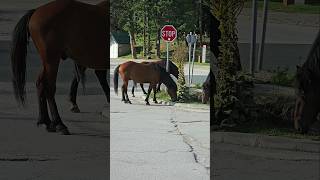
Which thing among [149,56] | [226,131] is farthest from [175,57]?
[226,131]

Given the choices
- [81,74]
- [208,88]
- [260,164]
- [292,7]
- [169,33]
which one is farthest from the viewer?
[260,164]

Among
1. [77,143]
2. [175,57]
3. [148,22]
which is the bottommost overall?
[77,143]

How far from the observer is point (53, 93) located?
9.12ft

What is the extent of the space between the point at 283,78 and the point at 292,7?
40 cm

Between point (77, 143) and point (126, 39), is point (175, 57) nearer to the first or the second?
point (126, 39)

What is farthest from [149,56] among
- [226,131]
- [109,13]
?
[226,131]

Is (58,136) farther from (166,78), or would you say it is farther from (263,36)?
(263,36)

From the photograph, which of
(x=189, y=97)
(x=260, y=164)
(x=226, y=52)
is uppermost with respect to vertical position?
(x=226, y=52)

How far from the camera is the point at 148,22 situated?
2.44 m

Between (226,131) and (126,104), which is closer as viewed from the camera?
(126,104)

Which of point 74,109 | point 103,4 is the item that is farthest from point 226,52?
point 74,109

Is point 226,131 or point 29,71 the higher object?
point 29,71

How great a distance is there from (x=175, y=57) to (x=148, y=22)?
215 mm

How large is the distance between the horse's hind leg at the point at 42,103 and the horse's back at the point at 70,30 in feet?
0.61
